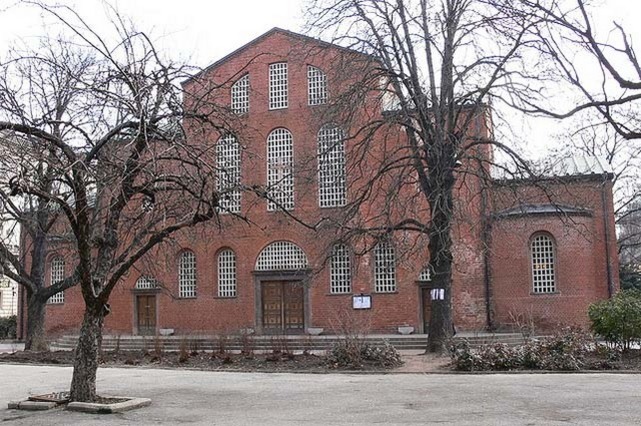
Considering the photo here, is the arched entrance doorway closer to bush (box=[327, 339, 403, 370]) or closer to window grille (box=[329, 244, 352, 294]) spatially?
window grille (box=[329, 244, 352, 294])

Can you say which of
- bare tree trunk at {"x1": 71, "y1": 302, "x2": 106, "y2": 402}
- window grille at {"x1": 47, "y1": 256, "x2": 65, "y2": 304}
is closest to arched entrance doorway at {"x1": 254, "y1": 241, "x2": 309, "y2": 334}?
window grille at {"x1": 47, "y1": 256, "x2": 65, "y2": 304}

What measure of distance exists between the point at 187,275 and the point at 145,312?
10.8 ft

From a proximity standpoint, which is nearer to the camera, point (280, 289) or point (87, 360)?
point (87, 360)

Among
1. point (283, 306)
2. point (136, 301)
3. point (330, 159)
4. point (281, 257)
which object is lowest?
point (283, 306)

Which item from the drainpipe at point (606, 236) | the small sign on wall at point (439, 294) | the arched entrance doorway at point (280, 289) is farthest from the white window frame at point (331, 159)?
the drainpipe at point (606, 236)

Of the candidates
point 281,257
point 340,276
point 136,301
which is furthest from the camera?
point 136,301

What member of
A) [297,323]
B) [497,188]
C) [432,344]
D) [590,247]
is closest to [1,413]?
[432,344]

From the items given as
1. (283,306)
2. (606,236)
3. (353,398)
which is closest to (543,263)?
(606,236)

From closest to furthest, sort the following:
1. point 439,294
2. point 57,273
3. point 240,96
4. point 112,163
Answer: point 112,163 < point 439,294 < point 240,96 < point 57,273

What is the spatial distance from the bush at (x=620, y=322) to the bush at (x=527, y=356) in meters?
1.87

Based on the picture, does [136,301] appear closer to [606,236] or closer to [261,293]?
[261,293]

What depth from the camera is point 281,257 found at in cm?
3522

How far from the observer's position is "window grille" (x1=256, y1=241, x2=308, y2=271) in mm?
34938

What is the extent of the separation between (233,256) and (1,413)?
23513 mm
